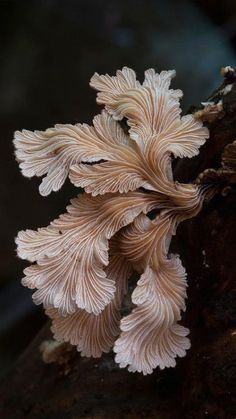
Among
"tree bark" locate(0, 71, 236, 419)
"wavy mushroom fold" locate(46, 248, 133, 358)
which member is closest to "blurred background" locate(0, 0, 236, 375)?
"tree bark" locate(0, 71, 236, 419)

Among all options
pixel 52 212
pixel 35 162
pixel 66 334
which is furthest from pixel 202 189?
pixel 52 212

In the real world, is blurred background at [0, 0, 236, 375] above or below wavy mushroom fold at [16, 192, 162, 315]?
above

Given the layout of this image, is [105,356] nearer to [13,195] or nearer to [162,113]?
[162,113]

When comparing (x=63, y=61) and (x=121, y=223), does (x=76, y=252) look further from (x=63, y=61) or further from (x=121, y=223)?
(x=63, y=61)

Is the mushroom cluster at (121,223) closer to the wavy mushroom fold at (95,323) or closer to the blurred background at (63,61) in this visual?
the wavy mushroom fold at (95,323)

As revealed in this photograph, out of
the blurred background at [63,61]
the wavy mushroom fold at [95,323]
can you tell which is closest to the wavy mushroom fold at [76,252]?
the wavy mushroom fold at [95,323]

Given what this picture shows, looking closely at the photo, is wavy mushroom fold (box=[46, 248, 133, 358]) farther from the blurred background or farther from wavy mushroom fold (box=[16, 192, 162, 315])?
the blurred background

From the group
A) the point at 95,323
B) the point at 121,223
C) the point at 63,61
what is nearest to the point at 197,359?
the point at 95,323
